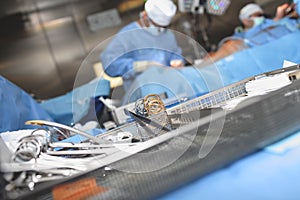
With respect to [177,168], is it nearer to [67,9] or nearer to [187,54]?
[187,54]

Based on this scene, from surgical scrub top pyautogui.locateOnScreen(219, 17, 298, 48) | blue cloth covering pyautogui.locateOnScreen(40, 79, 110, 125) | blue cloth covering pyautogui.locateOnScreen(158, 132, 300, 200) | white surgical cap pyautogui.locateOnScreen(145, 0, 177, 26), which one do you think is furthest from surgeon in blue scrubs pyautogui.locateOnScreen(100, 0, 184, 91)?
blue cloth covering pyautogui.locateOnScreen(158, 132, 300, 200)

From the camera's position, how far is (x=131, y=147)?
2.30 ft

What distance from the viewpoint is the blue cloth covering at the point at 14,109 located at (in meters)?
1.23

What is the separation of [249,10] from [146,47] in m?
1.37

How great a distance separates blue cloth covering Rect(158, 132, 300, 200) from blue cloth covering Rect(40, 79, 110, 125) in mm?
715

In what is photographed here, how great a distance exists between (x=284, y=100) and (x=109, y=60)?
133cm

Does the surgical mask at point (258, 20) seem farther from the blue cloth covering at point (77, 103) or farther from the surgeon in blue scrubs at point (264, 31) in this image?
the blue cloth covering at point (77, 103)

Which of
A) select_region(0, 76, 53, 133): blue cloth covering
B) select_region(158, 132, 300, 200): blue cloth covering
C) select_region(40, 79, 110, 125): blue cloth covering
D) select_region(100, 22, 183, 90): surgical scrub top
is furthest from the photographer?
select_region(100, 22, 183, 90): surgical scrub top

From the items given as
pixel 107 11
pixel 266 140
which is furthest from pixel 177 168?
pixel 107 11

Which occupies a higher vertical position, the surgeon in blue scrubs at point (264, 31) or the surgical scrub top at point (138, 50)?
the surgical scrub top at point (138, 50)

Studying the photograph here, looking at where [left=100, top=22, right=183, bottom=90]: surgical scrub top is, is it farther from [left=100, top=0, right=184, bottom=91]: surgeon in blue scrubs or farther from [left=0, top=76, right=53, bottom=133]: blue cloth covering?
[left=0, top=76, right=53, bottom=133]: blue cloth covering

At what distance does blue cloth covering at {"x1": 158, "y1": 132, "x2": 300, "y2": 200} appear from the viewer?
2.15ft

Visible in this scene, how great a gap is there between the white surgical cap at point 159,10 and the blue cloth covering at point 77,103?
48cm

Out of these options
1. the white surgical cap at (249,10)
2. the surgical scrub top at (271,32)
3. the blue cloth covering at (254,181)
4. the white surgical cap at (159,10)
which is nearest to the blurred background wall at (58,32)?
the white surgical cap at (249,10)
